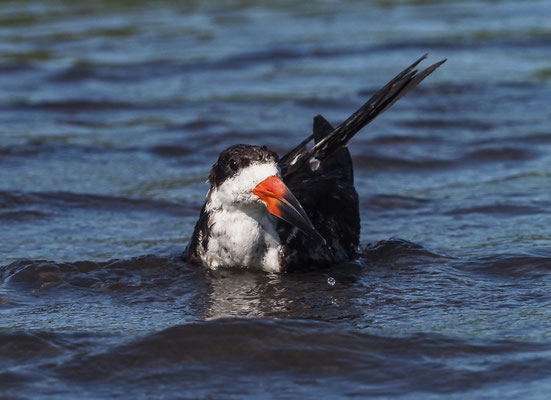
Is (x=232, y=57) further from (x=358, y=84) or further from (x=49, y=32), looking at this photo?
(x=49, y=32)

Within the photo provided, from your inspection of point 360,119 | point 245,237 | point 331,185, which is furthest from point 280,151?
point 245,237

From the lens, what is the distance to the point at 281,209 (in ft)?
19.9

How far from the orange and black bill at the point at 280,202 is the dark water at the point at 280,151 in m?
0.50

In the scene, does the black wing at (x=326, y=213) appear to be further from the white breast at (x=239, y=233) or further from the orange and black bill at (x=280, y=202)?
the orange and black bill at (x=280, y=202)

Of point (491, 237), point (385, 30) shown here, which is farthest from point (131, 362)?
point (385, 30)

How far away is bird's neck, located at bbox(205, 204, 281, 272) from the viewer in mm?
6422

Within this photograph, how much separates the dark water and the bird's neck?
0.39ft

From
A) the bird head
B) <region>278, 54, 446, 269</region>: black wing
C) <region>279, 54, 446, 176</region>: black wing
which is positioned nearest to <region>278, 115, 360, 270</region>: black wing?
<region>278, 54, 446, 269</region>: black wing

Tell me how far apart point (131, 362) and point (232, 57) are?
10842mm

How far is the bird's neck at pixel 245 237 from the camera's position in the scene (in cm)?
642

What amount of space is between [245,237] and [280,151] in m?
4.38

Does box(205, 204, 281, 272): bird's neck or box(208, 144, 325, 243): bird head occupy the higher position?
box(208, 144, 325, 243): bird head

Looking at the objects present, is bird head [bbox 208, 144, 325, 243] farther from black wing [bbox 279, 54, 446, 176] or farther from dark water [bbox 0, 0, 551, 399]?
black wing [bbox 279, 54, 446, 176]

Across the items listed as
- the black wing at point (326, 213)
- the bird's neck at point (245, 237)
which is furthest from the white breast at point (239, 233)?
the black wing at point (326, 213)
